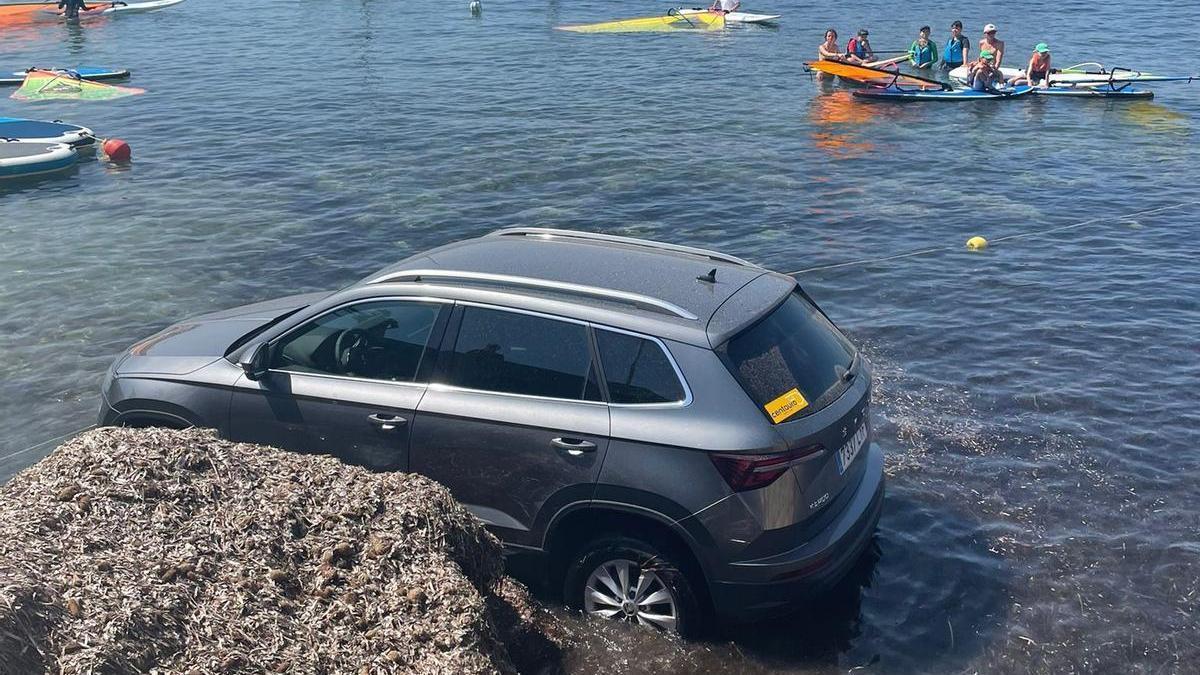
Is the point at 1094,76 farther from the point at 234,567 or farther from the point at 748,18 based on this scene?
the point at 234,567

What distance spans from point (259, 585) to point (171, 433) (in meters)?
1.42

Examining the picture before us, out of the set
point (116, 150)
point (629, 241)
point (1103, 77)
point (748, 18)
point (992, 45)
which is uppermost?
point (748, 18)

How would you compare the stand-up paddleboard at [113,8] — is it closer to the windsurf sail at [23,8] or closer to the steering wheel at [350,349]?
the windsurf sail at [23,8]

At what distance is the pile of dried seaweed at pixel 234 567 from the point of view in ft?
14.7

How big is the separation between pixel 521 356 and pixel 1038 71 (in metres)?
24.1

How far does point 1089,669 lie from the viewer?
6.52 meters

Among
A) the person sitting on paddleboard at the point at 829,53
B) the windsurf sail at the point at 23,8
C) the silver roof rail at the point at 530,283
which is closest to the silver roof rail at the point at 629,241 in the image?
the silver roof rail at the point at 530,283

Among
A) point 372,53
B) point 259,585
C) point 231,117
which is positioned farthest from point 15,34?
point 259,585

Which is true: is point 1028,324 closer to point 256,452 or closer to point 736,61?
point 256,452

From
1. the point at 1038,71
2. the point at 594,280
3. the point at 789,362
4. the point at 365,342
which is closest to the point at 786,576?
the point at 789,362

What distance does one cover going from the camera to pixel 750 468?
230 inches

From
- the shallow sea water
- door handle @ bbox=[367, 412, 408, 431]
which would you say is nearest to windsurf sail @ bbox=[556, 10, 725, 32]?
the shallow sea water

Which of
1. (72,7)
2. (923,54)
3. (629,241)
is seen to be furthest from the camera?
(72,7)

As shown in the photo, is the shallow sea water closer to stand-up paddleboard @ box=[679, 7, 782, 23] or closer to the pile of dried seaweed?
the pile of dried seaweed
